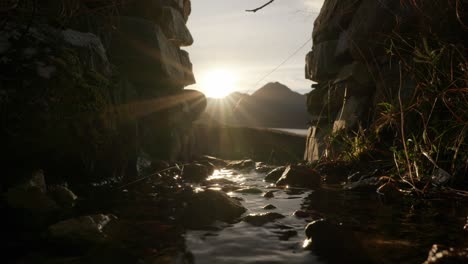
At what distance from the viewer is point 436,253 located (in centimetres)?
173

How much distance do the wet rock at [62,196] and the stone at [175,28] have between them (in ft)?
18.0

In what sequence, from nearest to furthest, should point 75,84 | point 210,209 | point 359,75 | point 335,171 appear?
point 210,209 → point 75,84 → point 335,171 → point 359,75

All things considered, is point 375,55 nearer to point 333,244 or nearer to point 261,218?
point 261,218

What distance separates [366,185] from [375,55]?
2876 mm

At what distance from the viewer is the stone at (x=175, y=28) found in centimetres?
835

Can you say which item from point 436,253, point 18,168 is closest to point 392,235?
point 436,253

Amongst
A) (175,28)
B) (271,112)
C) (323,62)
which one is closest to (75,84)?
(175,28)

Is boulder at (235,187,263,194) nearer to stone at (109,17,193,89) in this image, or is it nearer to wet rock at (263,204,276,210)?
wet rock at (263,204,276,210)

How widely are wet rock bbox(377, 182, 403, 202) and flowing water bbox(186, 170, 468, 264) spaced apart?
17 cm

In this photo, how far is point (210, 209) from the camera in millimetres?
3248

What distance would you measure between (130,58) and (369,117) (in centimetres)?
452

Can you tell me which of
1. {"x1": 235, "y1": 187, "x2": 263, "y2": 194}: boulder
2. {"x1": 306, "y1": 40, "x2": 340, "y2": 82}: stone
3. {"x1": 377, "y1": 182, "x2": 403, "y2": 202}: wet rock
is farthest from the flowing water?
{"x1": 306, "y1": 40, "x2": 340, "y2": 82}: stone

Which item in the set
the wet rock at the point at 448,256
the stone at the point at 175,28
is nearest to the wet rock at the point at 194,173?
the stone at the point at 175,28

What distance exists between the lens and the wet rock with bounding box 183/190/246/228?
3074mm
